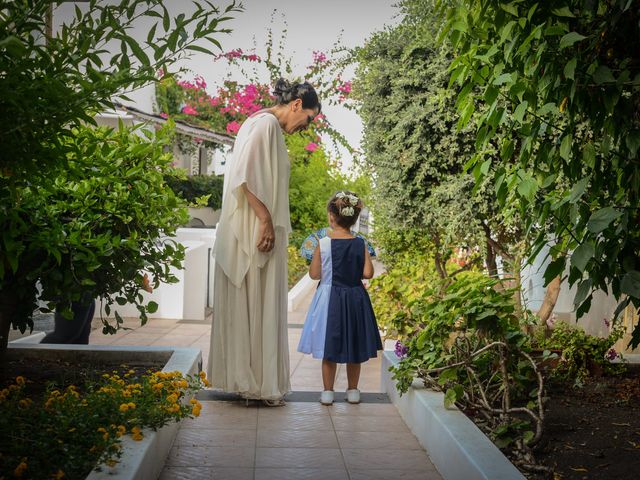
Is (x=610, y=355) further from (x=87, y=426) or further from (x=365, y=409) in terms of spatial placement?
(x=87, y=426)

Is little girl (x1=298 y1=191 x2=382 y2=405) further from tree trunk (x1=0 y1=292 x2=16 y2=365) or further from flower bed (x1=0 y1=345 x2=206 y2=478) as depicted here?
tree trunk (x1=0 y1=292 x2=16 y2=365)

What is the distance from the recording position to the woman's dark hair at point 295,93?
19.6 feet

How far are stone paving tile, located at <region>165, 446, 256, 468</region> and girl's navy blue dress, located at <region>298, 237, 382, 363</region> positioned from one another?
159cm

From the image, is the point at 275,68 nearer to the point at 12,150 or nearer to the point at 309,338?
the point at 309,338

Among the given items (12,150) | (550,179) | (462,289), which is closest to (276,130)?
(462,289)

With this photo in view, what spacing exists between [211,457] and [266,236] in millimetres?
1677

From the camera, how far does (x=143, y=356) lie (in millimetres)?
6121

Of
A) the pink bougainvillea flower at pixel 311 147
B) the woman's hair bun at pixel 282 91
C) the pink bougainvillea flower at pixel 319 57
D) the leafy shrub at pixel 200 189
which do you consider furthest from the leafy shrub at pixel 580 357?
the pink bougainvillea flower at pixel 319 57

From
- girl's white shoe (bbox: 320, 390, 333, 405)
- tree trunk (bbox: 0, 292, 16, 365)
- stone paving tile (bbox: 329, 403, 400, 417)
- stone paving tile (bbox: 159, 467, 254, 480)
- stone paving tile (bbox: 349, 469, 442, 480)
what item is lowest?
stone paving tile (bbox: 349, 469, 442, 480)

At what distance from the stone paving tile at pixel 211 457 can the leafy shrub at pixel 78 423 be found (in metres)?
0.23

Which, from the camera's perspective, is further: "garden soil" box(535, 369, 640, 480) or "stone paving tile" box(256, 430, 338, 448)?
"stone paving tile" box(256, 430, 338, 448)

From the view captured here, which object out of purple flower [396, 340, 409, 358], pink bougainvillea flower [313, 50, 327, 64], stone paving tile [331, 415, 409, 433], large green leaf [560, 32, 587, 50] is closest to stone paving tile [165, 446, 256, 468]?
stone paving tile [331, 415, 409, 433]

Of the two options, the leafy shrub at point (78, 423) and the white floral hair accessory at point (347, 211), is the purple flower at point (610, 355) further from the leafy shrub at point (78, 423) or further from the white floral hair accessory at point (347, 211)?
the leafy shrub at point (78, 423)

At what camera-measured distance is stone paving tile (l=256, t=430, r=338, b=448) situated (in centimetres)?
482
